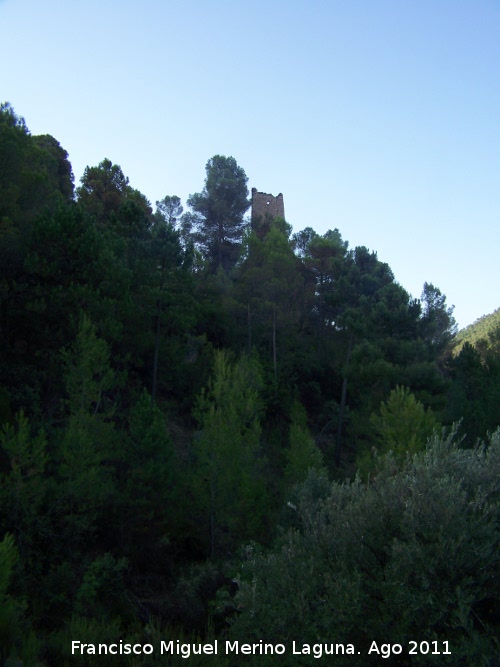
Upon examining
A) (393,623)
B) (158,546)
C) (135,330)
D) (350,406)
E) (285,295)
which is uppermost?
(285,295)

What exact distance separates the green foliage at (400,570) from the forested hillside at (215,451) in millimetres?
30

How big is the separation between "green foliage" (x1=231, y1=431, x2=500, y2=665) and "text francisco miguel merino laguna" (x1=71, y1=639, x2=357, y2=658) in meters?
0.11

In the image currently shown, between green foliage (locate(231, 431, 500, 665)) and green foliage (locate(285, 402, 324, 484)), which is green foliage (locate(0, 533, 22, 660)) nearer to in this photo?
green foliage (locate(231, 431, 500, 665))

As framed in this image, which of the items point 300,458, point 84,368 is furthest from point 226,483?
point 84,368

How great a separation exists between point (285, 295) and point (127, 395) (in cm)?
1056

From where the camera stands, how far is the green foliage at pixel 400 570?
22.9 feet

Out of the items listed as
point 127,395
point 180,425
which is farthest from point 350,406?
point 127,395

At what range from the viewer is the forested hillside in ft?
25.1

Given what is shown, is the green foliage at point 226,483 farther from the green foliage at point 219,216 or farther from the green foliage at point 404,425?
the green foliage at point 219,216

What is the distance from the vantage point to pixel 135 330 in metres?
23.9

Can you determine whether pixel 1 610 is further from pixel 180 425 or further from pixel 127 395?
pixel 180 425

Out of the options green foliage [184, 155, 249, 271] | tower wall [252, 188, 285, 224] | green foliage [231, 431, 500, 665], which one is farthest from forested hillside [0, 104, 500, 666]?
tower wall [252, 188, 285, 224]

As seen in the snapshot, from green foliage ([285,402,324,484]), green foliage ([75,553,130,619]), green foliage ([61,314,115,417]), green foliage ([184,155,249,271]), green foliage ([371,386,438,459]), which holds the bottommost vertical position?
green foliage ([75,553,130,619])

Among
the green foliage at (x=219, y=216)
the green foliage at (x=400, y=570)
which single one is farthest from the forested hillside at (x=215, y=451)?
the green foliage at (x=219, y=216)
